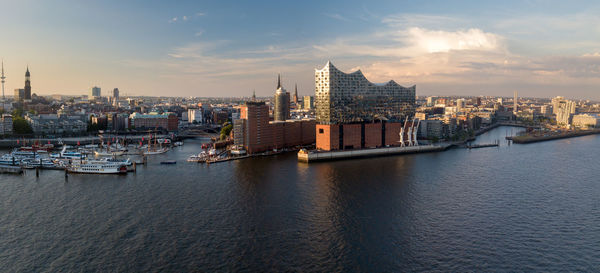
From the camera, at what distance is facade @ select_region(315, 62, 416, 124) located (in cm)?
3756

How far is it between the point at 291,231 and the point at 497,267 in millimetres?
7466

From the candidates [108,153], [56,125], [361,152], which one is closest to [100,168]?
[108,153]

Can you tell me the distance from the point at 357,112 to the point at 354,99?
135 centimetres

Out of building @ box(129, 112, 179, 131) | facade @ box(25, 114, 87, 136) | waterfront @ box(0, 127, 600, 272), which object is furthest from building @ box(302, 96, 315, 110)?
waterfront @ box(0, 127, 600, 272)

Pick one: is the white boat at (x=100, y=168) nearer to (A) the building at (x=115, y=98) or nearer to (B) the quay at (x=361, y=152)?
(B) the quay at (x=361, y=152)

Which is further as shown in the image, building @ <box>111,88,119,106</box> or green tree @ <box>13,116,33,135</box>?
building @ <box>111,88,119,106</box>

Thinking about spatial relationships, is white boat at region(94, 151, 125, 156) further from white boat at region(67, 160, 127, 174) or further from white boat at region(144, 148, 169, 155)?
white boat at region(67, 160, 127, 174)

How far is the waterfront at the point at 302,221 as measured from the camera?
13102 millimetres

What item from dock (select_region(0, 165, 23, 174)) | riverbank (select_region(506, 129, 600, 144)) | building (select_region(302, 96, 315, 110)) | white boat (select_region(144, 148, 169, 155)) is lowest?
dock (select_region(0, 165, 23, 174))

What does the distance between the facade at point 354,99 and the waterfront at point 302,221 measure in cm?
1055

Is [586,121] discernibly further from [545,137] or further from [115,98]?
[115,98]

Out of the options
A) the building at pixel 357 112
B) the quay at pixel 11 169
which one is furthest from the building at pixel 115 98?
the building at pixel 357 112

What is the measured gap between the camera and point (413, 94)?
145 ft

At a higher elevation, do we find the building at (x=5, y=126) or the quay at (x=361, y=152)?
the building at (x=5, y=126)
